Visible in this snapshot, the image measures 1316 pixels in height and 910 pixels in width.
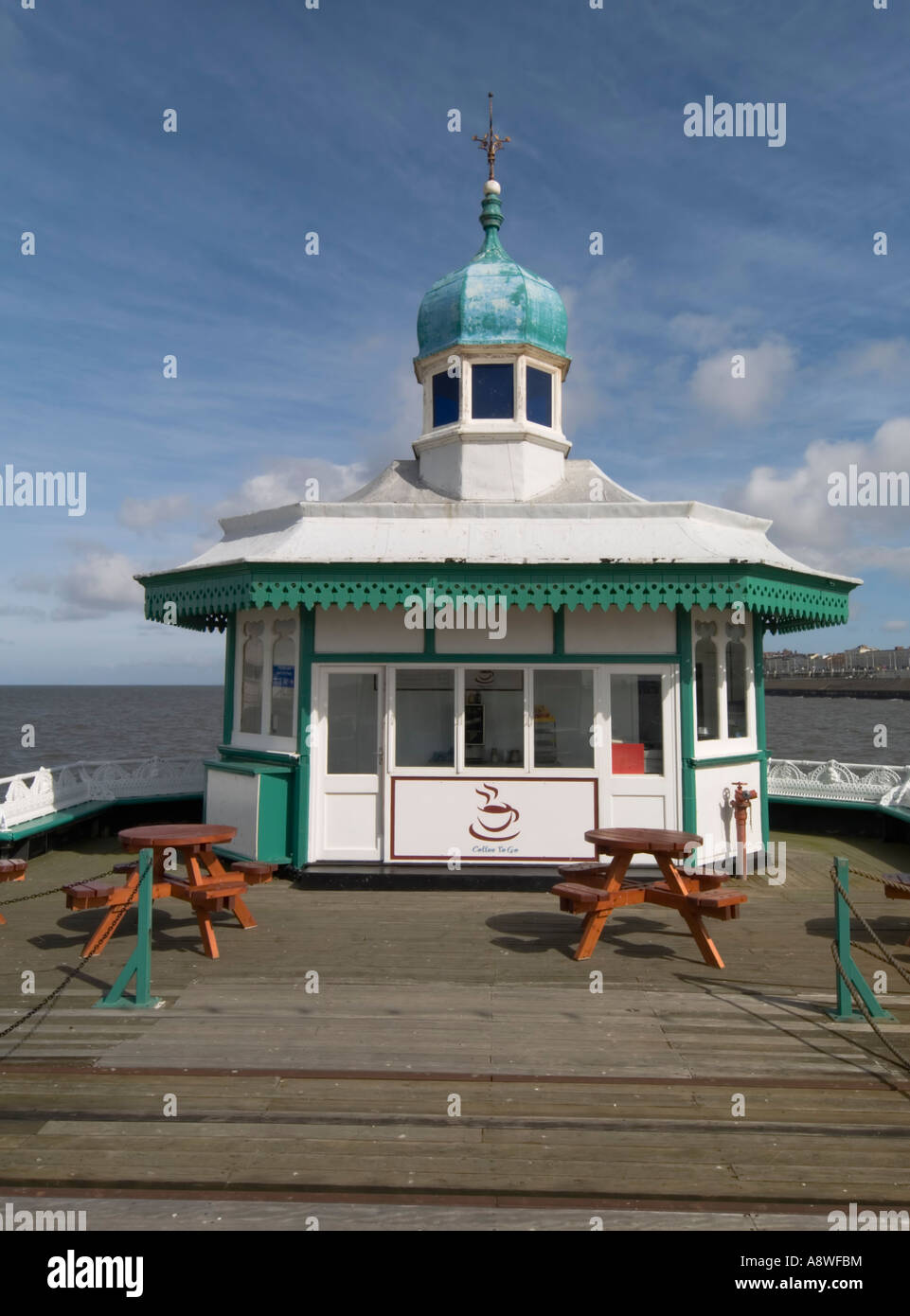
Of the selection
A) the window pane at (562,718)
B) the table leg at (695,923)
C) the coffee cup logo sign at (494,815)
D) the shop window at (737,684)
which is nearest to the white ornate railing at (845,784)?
the shop window at (737,684)

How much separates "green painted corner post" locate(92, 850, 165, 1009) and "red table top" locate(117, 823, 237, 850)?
0.97 metres

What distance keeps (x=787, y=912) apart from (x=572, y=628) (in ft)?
12.2

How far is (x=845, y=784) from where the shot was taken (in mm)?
13602

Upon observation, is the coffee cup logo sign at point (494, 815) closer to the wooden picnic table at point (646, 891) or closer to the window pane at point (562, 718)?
the window pane at point (562, 718)

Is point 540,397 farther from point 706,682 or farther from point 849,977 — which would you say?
point 849,977

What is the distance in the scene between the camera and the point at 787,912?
8.56 m

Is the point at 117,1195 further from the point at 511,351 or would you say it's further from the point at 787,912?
the point at 511,351

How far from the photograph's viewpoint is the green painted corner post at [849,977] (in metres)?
5.72

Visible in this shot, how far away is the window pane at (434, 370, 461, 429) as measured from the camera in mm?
11977

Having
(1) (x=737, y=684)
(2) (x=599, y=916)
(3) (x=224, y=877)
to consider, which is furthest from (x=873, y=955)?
(1) (x=737, y=684)

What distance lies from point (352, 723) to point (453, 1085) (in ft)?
18.2

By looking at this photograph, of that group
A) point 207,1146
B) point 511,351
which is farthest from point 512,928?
point 511,351

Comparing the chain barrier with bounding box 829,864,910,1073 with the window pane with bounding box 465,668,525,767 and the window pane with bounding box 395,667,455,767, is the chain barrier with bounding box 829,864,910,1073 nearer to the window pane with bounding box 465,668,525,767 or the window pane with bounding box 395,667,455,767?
the window pane with bounding box 465,668,525,767
